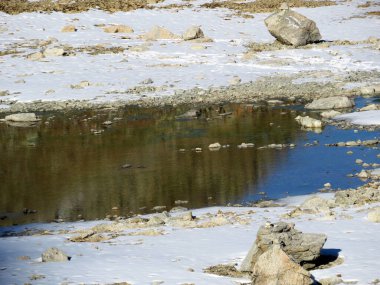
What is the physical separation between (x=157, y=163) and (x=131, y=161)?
0.90 meters

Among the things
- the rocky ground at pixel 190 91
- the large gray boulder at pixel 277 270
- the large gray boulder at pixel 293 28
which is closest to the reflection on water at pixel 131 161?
the rocky ground at pixel 190 91

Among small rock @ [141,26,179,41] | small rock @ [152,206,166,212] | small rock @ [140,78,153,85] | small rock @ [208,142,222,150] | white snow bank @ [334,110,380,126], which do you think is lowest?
small rock @ [140,78,153,85]

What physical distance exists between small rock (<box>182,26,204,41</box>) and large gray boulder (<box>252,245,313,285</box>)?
115 feet

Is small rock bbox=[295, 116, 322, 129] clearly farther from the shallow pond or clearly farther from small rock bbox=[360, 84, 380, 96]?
small rock bbox=[360, 84, 380, 96]

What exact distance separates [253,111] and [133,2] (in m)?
28.5

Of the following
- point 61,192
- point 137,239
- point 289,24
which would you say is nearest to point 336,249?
point 137,239

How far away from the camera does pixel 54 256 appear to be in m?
11.4

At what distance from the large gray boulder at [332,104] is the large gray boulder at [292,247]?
17710 millimetres

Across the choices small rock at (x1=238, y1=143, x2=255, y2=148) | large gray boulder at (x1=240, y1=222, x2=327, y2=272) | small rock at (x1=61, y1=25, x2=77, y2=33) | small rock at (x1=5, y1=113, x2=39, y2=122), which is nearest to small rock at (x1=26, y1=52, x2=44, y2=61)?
small rock at (x1=61, y1=25, x2=77, y2=33)

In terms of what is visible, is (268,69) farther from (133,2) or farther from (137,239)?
(137,239)

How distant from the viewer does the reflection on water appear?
17.5 m

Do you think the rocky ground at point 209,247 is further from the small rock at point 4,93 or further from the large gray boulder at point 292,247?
the small rock at point 4,93

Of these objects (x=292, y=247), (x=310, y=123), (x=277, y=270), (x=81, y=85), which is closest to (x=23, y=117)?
(x=81, y=85)

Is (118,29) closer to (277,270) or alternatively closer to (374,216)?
(374,216)
